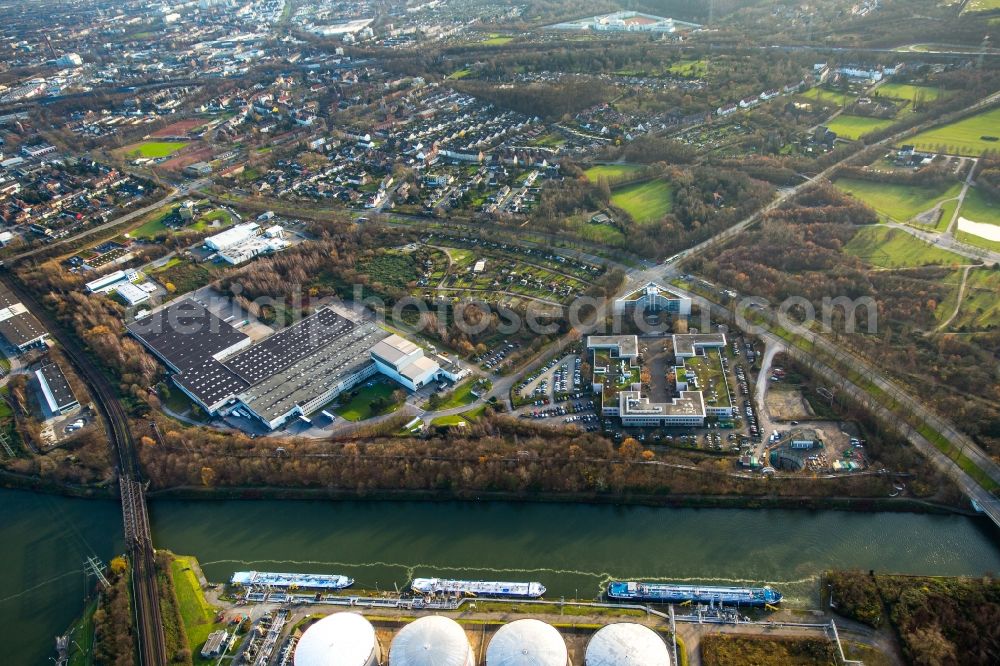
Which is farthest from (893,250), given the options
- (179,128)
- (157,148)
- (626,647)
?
(179,128)

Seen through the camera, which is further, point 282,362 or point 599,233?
point 599,233

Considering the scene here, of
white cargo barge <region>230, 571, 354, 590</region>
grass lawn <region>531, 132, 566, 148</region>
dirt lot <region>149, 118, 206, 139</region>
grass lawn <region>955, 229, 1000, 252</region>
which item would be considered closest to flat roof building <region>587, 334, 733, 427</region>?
white cargo barge <region>230, 571, 354, 590</region>

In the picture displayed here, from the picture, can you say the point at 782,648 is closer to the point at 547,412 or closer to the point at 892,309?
the point at 547,412

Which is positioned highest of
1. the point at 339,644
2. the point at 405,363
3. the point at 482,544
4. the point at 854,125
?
the point at 854,125

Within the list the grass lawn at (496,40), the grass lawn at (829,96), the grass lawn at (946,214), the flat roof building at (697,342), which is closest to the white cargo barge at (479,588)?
the flat roof building at (697,342)

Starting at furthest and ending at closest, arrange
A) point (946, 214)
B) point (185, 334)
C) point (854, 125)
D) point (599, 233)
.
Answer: point (854, 125), point (599, 233), point (946, 214), point (185, 334)

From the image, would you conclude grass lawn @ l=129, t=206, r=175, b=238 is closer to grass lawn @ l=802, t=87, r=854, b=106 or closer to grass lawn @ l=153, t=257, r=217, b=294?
grass lawn @ l=153, t=257, r=217, b=294

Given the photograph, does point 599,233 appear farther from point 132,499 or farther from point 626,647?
point 132,499
